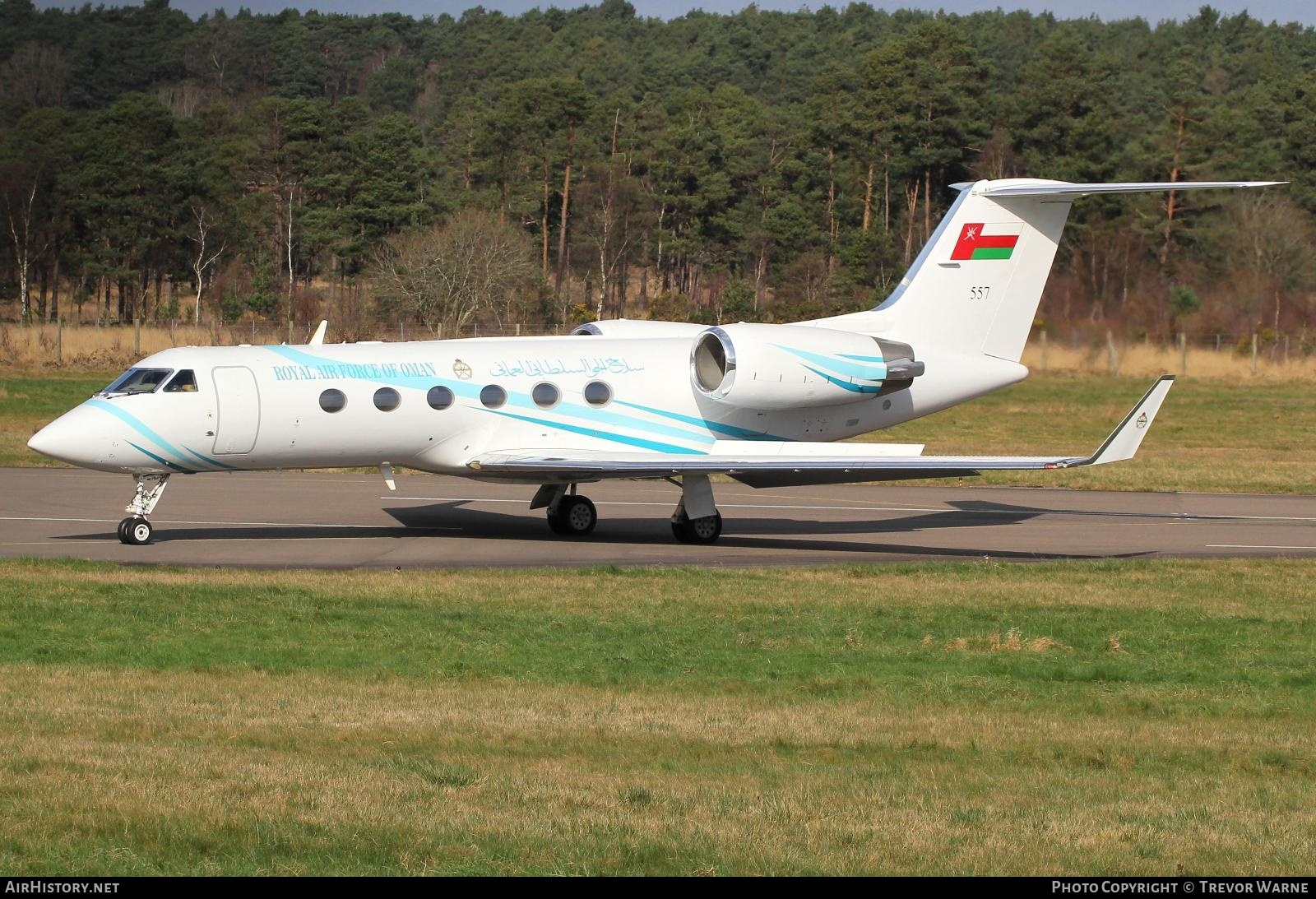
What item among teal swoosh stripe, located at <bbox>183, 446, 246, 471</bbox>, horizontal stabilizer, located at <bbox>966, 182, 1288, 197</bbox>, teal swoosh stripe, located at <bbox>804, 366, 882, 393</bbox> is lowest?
teal swoosh stripe, located at <bbox>183, 446, 246, 471</bbox>

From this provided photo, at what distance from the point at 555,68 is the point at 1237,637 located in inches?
5113

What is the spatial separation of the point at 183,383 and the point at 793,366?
321 inches

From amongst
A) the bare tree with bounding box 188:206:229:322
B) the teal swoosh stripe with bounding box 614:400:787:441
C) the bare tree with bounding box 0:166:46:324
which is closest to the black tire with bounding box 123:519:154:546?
the teal swoosh stripe with bounding box 614:400:787:441

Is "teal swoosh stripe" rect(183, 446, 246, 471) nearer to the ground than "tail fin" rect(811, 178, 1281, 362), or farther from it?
nearer to the ground

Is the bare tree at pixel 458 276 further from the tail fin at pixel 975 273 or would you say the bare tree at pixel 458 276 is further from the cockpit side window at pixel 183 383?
the cockpit side window at pixel 183 383

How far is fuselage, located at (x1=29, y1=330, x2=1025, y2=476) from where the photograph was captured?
766 inches

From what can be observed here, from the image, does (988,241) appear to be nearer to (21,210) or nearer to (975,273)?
(975,273)

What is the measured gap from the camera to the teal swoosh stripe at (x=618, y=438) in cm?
2100

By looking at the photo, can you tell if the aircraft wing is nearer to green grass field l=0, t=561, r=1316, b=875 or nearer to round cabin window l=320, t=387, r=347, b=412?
round cabin window l=320, t=387, r=347, b=412

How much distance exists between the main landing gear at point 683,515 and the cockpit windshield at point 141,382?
225 inches

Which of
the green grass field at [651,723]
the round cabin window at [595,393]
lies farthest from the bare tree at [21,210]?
the green grass field at [651,723]

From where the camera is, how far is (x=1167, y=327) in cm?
4394

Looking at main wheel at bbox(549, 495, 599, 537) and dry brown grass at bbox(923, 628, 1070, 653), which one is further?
main wheel at bbox(549, 495, 599, 537)

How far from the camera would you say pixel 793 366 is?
70.5 feet
